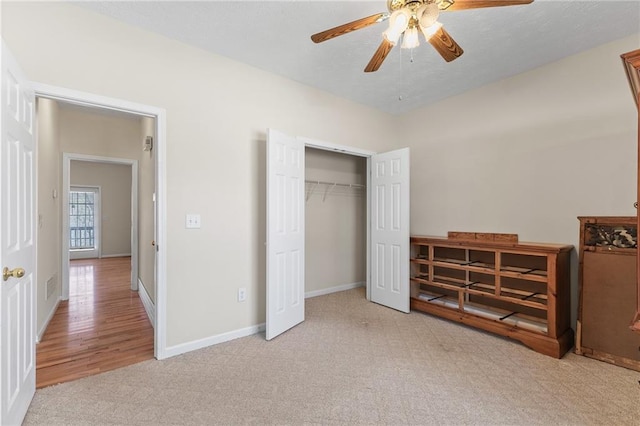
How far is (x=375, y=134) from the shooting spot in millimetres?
4180

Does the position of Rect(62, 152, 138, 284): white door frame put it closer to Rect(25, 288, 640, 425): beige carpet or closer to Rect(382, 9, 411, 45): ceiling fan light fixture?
Rect(25, 288, 640, 425): beige carpet

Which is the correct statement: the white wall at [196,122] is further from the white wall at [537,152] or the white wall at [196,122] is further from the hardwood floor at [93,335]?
the white wall at [537,152]

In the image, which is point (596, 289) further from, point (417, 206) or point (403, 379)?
point (417, 206)

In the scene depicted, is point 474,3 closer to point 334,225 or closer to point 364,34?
point 364,34

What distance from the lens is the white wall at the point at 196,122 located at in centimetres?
207

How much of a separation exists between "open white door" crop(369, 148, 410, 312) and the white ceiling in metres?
1.02

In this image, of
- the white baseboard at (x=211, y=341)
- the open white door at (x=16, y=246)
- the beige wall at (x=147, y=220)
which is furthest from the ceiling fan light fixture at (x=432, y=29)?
the beige wall at (x=147, y=220)

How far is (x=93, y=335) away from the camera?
2.92 meters

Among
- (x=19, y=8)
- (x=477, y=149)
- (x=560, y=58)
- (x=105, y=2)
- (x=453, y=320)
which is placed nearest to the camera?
(x=19, y=8)

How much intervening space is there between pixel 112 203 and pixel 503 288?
9458 mm

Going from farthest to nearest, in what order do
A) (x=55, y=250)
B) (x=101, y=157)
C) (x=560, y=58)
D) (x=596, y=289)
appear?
(x=101, y=157) < (x=55, y=250) < (x=560, y=58) < (x=596, y=289)

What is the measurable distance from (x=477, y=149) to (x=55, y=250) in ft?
17.9

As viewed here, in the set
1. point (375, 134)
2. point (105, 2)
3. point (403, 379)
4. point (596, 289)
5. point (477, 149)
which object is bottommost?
point (403, 379)

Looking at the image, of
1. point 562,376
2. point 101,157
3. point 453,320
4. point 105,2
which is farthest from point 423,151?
point 101,157
